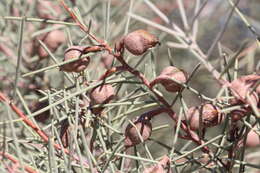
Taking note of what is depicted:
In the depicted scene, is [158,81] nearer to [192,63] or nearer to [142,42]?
[142,42]

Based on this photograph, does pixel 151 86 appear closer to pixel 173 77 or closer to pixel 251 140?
pixel 173 77

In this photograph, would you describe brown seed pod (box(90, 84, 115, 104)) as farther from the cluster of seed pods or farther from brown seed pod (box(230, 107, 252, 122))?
brown seed pod (box(230, 107, 252, 122))

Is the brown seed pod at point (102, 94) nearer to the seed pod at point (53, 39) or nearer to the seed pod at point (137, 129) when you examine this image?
the seed pod at point (137, 129)

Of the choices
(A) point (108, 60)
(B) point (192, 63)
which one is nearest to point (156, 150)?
(A) point (108, 60)

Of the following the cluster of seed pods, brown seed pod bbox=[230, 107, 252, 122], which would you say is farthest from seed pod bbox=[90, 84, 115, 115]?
brown seed pod bbox=[230, 107, 252, 122]

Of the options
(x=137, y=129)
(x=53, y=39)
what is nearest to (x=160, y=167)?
(x=137, y=129)

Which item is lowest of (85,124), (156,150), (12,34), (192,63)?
(156,150)
